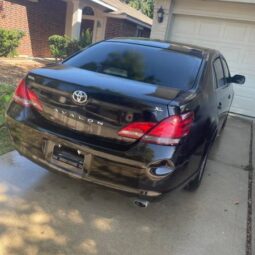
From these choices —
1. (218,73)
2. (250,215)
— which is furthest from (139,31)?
(250,215)

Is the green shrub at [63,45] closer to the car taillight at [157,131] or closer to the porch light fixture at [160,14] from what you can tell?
the porch light fixture at [160,14]

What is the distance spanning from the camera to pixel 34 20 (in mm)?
13750

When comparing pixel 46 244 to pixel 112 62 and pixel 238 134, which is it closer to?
pixel 112 62

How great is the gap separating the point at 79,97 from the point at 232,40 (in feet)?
24.5

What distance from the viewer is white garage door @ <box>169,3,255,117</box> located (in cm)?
892

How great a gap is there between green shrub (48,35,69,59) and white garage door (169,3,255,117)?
17.3ft

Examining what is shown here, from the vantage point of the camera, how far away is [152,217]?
3.23m

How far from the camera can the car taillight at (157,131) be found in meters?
2.59

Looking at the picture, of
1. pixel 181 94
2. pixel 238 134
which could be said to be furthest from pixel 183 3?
pixel 181 94

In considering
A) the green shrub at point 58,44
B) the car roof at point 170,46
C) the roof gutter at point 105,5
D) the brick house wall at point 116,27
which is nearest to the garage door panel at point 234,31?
the car roof at point 170,46

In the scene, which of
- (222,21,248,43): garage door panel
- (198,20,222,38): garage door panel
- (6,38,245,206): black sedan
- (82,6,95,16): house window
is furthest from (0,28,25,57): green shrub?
(6,38,245,206): black sedan

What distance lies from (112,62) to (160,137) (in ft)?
4.46

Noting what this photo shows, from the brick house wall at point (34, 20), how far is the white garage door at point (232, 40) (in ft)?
21.2

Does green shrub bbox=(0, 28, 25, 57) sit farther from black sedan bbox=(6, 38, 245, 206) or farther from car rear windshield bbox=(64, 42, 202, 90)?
black sedan bbox=(6, 38, 245, 206)
